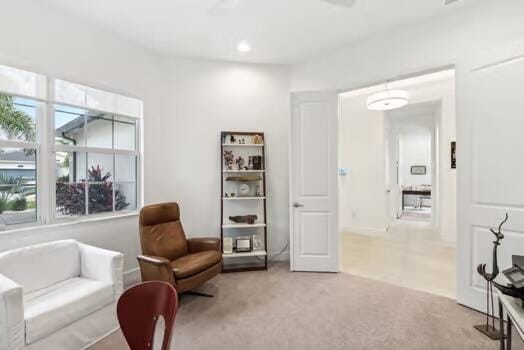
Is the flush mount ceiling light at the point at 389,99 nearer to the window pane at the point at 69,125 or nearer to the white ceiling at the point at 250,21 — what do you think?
the white ceiling at the point at 250,21

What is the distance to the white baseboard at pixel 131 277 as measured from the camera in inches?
131

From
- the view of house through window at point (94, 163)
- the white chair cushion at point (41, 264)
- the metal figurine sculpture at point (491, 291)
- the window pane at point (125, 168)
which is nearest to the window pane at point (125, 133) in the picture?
the view of house through window at point (94, 163)

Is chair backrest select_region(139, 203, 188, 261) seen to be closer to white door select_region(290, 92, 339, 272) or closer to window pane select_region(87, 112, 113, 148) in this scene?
window pane select_region(87, 112, 113, 148)

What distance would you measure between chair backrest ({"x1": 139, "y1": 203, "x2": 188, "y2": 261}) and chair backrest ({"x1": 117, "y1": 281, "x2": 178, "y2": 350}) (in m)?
1.88

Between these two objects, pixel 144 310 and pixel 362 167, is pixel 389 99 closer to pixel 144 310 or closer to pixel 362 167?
pixel 362 167

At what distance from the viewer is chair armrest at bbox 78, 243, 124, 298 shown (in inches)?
93.7

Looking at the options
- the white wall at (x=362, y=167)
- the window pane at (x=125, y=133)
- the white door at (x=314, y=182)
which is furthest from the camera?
the white wall at (x=362, y=167)

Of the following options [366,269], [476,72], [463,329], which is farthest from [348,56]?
[463,329]

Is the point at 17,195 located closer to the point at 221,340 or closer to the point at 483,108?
the point at 221,340

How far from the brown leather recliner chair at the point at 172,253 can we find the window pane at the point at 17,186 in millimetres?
992

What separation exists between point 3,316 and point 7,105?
1823mm

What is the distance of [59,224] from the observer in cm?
276

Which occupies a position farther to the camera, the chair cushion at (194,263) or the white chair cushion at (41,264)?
the chair cushion at (194,263)

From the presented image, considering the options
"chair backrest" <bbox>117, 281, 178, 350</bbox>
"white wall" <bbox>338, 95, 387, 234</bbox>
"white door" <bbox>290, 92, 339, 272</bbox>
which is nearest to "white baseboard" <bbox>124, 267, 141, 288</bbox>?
"white door" <bbox>290, 92, 339, 272</bbox>
